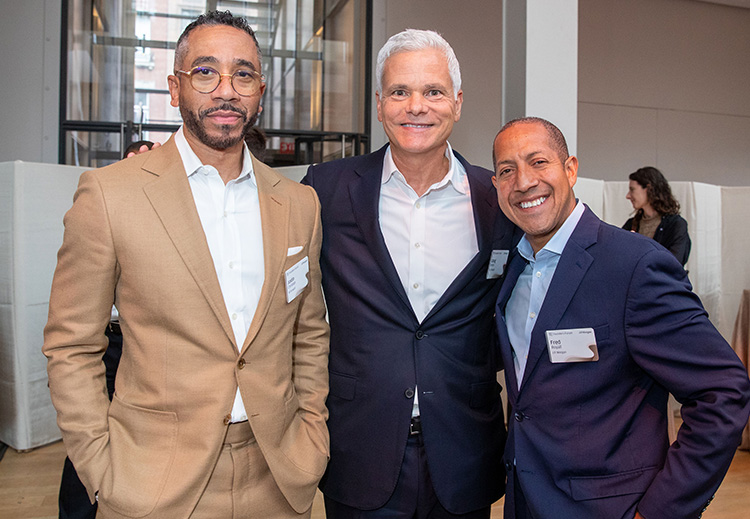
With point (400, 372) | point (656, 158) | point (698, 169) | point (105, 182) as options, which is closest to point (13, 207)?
point (105, 182)

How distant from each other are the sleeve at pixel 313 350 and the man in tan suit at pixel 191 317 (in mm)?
95

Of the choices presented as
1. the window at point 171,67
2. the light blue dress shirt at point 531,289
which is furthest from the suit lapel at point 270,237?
the window at point 171,67

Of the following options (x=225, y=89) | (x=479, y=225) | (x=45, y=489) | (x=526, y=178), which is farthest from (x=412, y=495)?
(x=45, y=489)

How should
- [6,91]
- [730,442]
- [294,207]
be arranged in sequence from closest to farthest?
[730,442]
[294,207]
[6,91]

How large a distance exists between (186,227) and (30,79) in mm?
5666

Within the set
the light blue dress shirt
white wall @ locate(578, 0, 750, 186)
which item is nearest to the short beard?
the light blue dress shirt

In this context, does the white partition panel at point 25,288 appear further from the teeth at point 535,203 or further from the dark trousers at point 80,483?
the teeth at point 535,203

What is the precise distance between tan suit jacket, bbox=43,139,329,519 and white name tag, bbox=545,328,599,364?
682 millimetres

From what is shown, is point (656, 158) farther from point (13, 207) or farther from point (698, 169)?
point (13, 207)

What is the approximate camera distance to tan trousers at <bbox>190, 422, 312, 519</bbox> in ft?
4.87

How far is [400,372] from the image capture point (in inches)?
66.7

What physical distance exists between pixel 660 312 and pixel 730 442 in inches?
11.6

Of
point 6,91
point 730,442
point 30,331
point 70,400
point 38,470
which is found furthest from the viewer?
point 6,91

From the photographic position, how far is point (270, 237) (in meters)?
1.56
